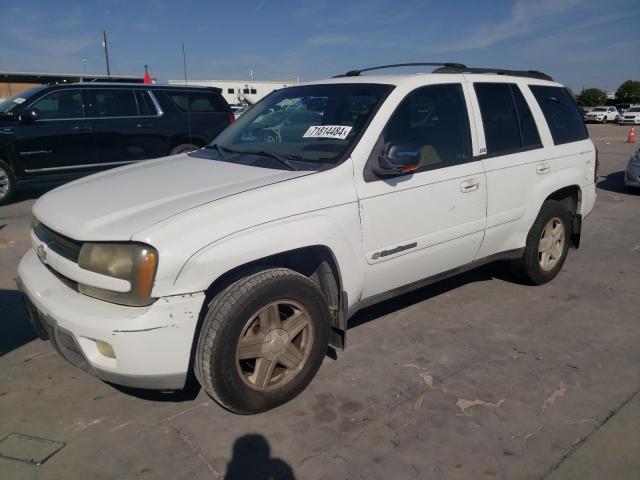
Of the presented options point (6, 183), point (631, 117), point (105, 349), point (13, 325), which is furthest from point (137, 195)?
point (631, 117)

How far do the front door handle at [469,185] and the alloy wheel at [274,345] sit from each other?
1.44 meters

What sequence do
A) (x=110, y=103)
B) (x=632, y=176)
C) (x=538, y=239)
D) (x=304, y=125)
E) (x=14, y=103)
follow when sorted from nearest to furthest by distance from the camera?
1. (x=304, y=125)
2. (x=538, y=239)
3. (x=14, y=103)
4. (x=110, y=103)
5. (x=632, y=176)

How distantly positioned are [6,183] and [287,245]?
724 centimetres

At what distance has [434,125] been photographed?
3514mm

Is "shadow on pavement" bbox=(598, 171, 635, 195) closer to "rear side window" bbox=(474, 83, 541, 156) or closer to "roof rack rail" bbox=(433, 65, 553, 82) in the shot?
"roof rack rail" bbox=(433, 65, 553, 82)

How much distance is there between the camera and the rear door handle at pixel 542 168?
13.4 feet

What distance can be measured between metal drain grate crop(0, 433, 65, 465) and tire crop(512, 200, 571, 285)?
3.54 metres

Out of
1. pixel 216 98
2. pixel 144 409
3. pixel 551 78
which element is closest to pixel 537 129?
pixel 551 78

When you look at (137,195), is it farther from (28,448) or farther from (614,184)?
(614,184)

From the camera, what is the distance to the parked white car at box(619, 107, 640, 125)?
3300 cm

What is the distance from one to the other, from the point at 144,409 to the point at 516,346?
2357 mm

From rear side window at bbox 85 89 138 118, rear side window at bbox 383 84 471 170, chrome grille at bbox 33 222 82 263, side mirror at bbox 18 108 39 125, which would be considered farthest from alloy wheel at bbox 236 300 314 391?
rear side window at bbox 85 89 138 118

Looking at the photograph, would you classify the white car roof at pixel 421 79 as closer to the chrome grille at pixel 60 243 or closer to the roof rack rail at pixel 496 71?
the roof rack rail at pixel 496 71

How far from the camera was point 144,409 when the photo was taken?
2840mm
